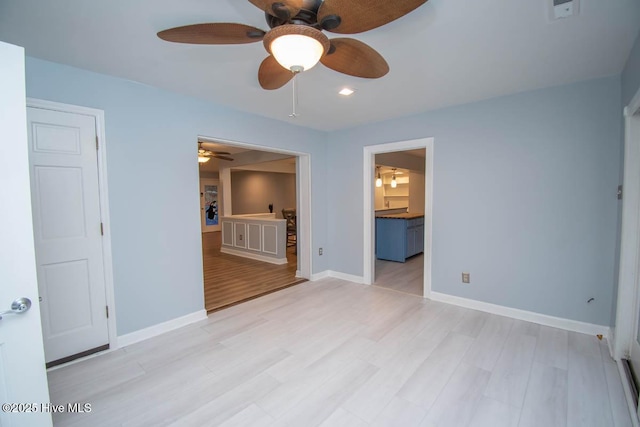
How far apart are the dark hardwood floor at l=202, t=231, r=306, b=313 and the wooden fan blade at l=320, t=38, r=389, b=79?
2.99 meters

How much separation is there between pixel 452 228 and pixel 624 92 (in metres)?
1.87

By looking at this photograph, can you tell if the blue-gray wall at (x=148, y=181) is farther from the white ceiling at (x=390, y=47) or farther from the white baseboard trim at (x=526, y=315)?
the white baseboard trim at (x=526, y=315)

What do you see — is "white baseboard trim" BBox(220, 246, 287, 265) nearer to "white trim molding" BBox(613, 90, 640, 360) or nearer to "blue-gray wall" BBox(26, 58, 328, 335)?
"blue-gray wall" BBox(26, 58, 328, 335)

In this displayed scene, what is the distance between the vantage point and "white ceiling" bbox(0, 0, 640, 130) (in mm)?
1551

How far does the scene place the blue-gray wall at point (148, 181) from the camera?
2.32 meters

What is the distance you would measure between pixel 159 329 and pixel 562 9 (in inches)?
156

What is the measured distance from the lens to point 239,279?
450cm

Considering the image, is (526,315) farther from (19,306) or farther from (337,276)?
(19,306)

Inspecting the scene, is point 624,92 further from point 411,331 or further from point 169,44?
point 169,44

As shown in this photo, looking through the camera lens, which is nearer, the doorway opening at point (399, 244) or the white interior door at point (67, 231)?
the white interior door at point (67, 231)

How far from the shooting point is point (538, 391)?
6.09 ft

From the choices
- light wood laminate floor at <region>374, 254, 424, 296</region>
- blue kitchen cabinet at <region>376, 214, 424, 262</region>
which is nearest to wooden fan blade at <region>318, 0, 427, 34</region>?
light wood laminate floor at <region>374, 254, 424, 296</region>

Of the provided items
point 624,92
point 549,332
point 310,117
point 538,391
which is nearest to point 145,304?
point 310,117

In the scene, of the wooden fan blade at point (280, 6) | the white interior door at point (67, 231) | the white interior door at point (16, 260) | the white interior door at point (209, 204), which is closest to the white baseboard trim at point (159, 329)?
the white interior door at point (67, 231)
